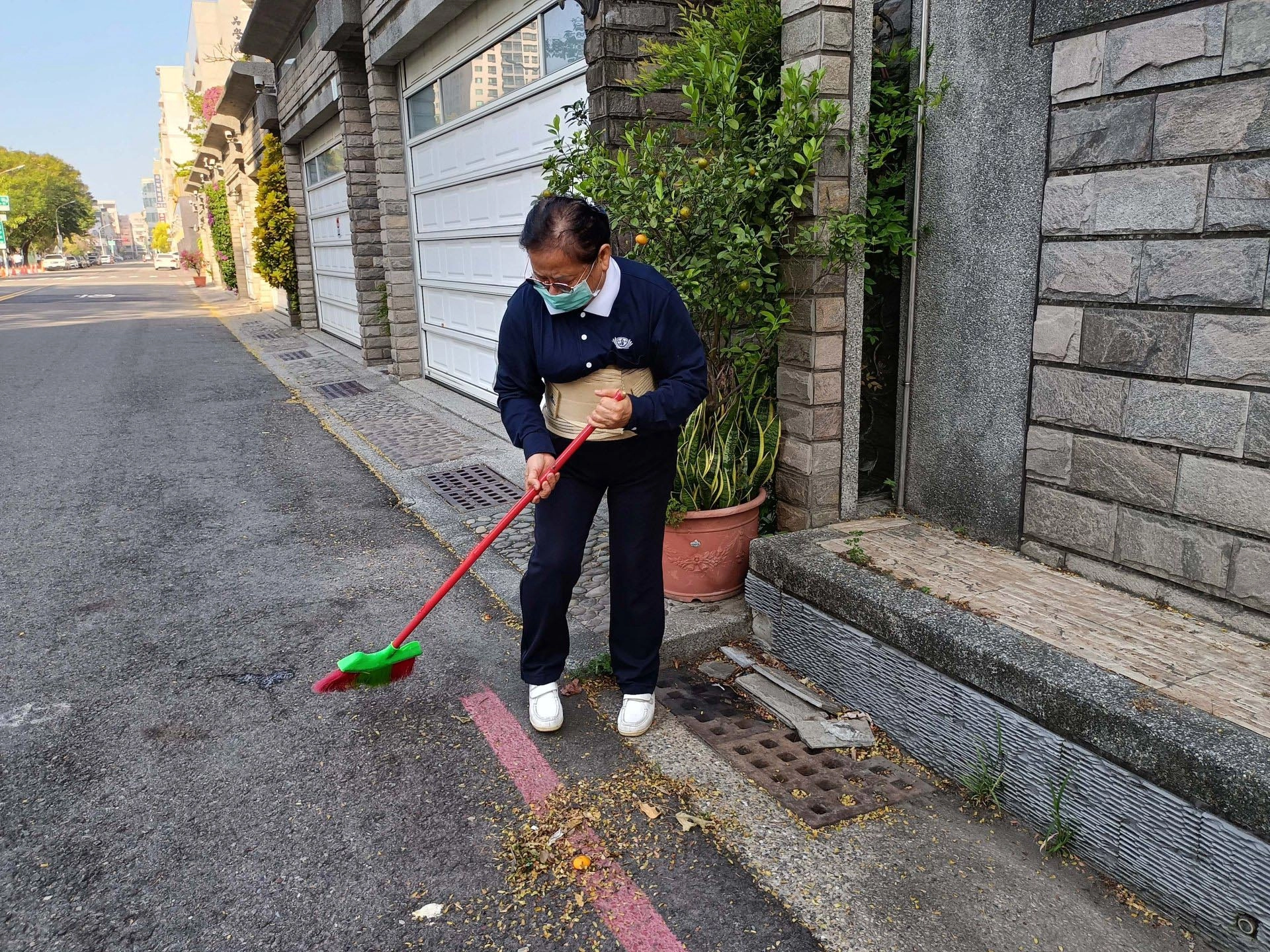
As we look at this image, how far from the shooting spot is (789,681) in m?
3.68

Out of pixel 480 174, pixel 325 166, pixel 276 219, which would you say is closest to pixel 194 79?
pixel 276 219

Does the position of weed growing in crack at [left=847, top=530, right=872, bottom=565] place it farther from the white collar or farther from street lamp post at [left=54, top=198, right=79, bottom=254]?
street lamp post at [left=54, top=198, right=79, bottom=254]

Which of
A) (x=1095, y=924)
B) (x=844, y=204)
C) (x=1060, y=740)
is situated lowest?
(x=1095, y=924)

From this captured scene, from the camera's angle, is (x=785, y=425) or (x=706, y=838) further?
(x=785, y=425)

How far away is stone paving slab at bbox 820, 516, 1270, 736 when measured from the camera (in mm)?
2621

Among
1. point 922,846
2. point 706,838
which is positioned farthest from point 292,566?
point 922,846

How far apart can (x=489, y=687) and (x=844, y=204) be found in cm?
245

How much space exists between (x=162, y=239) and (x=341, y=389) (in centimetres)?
13897

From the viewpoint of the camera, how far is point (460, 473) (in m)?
6.84

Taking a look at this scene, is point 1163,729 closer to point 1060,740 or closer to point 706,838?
point 1060,740

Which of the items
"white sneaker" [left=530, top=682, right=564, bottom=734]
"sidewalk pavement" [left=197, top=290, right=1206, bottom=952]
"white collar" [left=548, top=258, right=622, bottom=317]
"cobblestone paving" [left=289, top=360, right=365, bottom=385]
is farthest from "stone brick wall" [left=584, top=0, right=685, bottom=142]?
"cobblestone paving" [left=289, top=360, right=365, bottom=385]

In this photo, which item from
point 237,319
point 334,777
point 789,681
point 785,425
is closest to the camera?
point 334,777

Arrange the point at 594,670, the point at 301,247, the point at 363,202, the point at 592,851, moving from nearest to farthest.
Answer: the point at 592,851, the point at 594,670, the point at 363,202, the point at 301,247

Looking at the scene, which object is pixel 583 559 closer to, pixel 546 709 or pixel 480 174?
pixel 546 709
